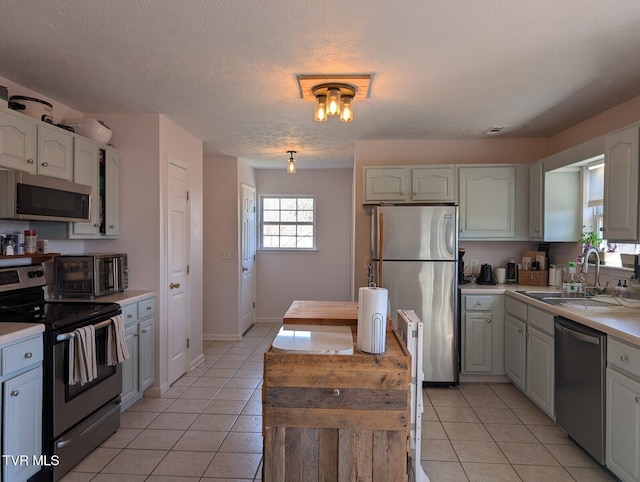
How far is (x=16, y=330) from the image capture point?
1.98 metres

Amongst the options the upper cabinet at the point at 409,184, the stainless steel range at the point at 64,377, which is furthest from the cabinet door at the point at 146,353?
the upper cabinet at the point at 409,184

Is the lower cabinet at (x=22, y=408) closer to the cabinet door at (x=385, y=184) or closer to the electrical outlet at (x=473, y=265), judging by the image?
the cabinet door at (x=385, y=184)

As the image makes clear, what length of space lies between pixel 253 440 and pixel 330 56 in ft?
8.13

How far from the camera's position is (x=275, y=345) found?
5.52 ft

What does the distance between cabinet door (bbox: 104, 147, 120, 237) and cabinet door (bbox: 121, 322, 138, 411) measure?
0.84m

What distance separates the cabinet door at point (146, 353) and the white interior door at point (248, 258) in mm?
1986

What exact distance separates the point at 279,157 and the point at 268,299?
7.32ft

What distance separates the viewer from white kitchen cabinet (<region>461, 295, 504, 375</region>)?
354 centimetres

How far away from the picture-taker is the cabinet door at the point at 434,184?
381 cm

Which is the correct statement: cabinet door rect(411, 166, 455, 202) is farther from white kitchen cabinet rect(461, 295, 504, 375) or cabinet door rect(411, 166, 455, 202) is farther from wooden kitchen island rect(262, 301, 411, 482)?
wooden kitchen island rect(262, 301, 411, 482)

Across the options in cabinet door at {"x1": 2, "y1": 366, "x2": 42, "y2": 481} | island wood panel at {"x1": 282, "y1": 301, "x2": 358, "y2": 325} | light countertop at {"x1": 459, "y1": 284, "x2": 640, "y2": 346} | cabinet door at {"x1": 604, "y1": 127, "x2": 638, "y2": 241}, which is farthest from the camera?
cabinet door at {"x1": 604, "y1": 127, "x2": 638, "y2": 241}

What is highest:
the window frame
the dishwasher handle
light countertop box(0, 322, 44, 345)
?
the window frame

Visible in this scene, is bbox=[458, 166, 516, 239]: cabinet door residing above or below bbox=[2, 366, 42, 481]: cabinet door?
above

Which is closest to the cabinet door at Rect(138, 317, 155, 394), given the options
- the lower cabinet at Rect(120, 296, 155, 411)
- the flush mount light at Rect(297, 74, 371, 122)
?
the lower cabinet at Rect(120, 296, 155, 411)
